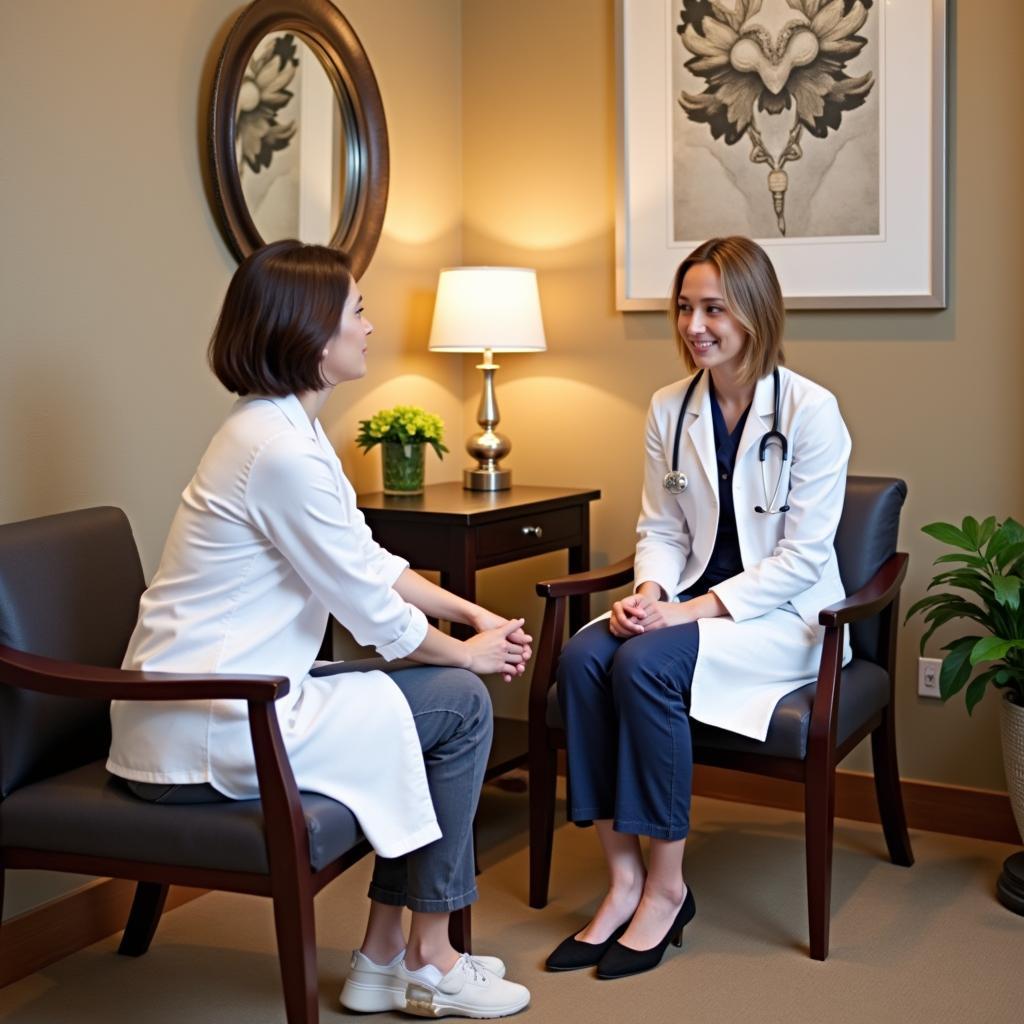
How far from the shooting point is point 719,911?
8.73ft

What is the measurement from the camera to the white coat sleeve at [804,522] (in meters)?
2.57

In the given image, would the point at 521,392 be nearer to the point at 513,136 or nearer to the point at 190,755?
the point at 513,136

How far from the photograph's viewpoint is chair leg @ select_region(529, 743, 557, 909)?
269 cm

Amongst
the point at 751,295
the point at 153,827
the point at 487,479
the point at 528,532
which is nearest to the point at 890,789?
the point at 528,532

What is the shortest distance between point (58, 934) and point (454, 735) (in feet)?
3.03

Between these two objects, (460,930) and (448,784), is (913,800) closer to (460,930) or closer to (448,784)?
(460,930)

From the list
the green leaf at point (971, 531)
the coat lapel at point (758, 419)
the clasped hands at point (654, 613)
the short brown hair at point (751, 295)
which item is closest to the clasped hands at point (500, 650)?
the clasped hands at point (654, 613)

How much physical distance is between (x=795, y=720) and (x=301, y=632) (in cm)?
92

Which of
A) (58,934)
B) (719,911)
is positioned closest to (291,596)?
(58,934)

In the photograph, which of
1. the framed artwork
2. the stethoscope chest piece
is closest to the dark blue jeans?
the stethoscope chest piece

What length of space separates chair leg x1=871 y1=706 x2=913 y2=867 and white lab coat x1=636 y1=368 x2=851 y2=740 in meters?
0.25

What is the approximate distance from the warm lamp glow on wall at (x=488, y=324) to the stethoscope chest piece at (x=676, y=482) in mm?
666

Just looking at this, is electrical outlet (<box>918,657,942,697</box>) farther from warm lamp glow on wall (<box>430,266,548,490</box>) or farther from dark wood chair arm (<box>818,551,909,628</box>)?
warm lamp glow on wall (<box>430,266,548,490</box>)

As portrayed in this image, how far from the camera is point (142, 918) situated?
2461mm
